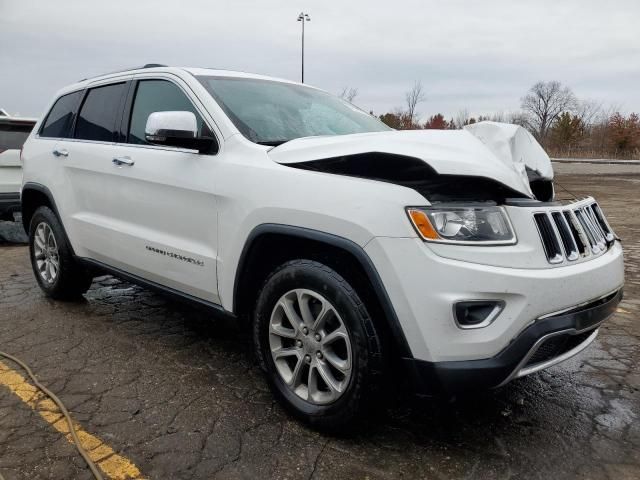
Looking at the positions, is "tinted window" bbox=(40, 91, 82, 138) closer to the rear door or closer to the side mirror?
the side mirror

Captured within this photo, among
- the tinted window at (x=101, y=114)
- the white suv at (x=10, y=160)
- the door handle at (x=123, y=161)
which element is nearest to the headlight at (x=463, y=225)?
the door handle at (x=123, y=161)

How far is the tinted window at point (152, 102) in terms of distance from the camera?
3328mm

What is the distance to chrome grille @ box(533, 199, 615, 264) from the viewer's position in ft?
7.39

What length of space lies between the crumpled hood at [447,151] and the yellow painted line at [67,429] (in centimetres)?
150

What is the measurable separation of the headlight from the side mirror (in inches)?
51.1

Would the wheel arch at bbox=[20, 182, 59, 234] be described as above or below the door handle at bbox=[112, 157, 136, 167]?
below

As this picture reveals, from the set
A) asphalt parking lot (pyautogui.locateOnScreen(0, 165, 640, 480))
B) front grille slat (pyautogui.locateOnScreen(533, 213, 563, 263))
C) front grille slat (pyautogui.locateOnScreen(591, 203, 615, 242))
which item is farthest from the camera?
front grille slat (pyautogui.locateOnScreen(591, 203, 615, 242))

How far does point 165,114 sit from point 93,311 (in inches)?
87.6

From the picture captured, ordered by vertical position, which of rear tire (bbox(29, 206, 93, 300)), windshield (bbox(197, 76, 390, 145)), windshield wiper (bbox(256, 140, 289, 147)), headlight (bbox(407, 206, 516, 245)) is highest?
windshield (bbox(197, 76, 390, 145))

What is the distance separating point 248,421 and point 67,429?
2.77 feet

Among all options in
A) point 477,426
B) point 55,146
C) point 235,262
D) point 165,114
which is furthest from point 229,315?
Answer: point 55,146

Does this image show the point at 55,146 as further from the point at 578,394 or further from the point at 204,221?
the point at 578,394

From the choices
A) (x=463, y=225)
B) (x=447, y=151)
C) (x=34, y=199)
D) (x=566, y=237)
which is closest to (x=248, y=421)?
(x=463, y=225)

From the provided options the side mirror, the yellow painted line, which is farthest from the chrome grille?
the yellow painted line
